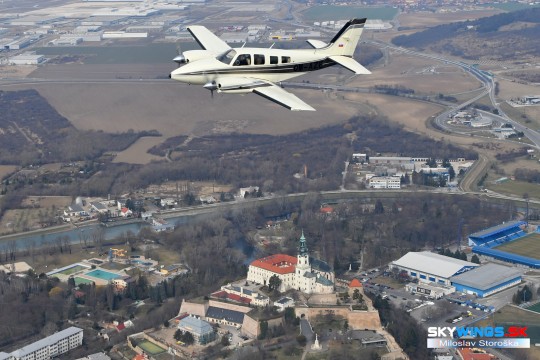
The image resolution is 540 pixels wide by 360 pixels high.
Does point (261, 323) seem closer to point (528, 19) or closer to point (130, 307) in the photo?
point (130, 307)

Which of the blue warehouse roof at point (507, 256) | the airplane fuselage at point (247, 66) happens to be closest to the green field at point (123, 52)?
the blue warehouse roof at point (507, 256)

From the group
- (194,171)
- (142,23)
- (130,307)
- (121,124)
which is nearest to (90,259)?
(130,307)

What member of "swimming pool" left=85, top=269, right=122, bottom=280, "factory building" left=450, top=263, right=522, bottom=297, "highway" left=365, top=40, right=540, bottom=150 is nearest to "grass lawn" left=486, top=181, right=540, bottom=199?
"highway" left=365, top=40, right=540, bottom=150

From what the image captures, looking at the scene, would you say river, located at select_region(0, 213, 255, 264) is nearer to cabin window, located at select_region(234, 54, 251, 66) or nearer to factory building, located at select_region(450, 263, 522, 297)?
factory building, located at select_region(450, 263, 522, 297)

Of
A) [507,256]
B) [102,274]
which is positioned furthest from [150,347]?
[507,256]

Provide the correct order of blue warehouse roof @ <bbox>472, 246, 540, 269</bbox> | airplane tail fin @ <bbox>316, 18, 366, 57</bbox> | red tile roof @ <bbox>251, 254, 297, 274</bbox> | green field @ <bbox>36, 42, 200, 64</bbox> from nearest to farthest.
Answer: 1. airplane tail fin @ <bbox>316, 18, 366, 57</bbox>
2. red tile roof @ <bbox>251, 254, 297, 274</bbox>
3. blue warehouse roof @ <bbox>472, 246, 540, 269</bbox>
4. green field @ <bbox>36, 42, 200, 64</bbox>

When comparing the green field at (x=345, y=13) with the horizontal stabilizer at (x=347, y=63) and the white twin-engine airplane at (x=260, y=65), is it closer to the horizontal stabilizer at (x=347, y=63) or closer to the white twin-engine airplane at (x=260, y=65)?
the white twin-engine airplane at (x=260, y=65)
